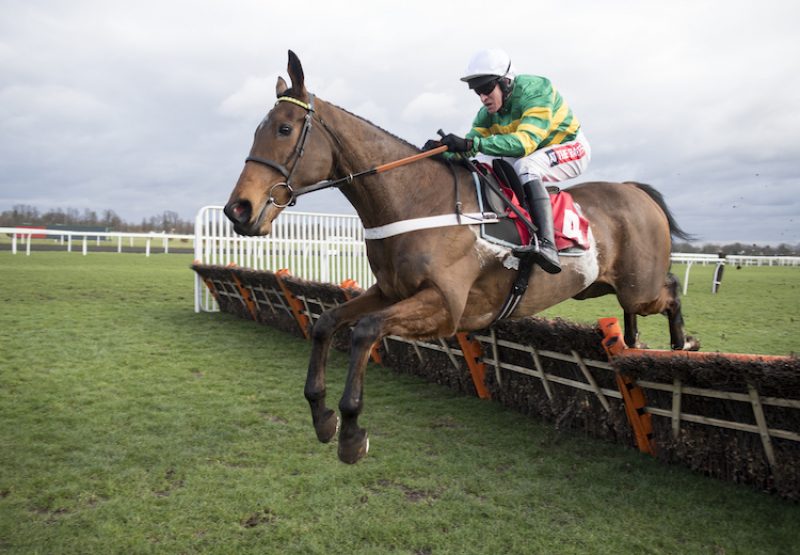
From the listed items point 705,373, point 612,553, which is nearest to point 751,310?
point 705,373

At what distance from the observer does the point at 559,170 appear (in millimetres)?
3979

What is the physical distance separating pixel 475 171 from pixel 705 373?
167 cm

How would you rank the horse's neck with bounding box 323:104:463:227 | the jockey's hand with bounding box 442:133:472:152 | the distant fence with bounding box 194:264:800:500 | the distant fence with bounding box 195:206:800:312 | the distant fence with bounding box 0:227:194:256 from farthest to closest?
the distant fence with bounding box 0:227:194:256, the distant fence with bounding box 195:206:800:312, the jockey's hand with bounding box 442:133:472:152, the horse's neck with bounding box 323:104:463:227, the distant fence with bounding box 194:264:800:500

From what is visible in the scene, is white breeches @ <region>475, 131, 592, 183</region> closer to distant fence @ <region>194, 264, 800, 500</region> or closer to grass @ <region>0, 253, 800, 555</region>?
distant fence @ <region>194, 264, 800, 500</region>

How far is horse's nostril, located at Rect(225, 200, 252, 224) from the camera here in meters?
2.93

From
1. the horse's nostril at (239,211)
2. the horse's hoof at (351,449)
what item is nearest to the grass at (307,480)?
the horse's hoof at (351,449)

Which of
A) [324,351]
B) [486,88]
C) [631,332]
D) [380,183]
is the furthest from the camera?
[631,332]

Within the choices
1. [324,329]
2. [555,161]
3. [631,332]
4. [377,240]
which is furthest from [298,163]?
[631,332]

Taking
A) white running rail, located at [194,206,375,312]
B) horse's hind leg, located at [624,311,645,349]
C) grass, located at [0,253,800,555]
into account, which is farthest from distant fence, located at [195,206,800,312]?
horse's hind leg, located at [624,311,645,349]

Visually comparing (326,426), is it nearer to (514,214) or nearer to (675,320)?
(514,214)

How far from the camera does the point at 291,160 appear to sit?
10.3ft

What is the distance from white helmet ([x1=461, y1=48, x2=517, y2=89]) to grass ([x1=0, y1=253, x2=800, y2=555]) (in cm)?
241

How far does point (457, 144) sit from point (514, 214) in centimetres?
51

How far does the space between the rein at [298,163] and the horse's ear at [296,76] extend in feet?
0.14
